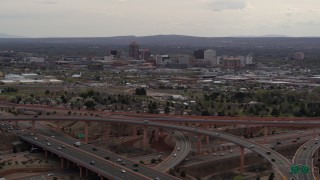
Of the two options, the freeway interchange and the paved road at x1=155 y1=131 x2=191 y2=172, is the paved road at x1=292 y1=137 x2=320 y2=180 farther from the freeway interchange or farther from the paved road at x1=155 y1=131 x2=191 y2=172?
the paved road at x1=155 y1=131 x2=191 y2=172

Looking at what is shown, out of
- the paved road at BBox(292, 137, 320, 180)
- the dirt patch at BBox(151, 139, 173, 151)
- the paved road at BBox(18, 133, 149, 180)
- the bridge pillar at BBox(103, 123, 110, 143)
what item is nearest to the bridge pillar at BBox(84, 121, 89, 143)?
the bridge pillar at BBox(103, 123, 110, 143)

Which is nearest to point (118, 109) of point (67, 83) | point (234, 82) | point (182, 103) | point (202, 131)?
point (182, 103)

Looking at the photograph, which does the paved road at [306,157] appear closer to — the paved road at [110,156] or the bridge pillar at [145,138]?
the paved road at [110,156]

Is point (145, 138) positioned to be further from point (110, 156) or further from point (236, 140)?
point (236, 140)

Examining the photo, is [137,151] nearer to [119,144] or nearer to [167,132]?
[119,144]

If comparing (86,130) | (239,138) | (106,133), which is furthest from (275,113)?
(86,130)

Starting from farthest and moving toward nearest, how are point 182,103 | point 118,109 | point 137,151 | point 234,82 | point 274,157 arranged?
point 234,82, point 182,103, point 118,109, point 137,151, point 274,157
